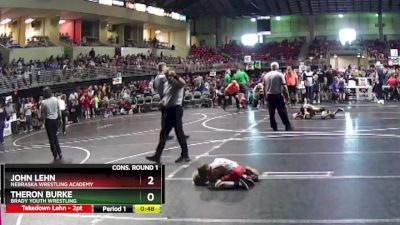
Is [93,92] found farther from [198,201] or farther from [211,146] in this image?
[198,201]

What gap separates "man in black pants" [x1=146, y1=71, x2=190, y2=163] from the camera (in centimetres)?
876

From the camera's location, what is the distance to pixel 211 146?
1073 cm

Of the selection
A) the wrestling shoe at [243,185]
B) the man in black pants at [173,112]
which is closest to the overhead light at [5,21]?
the man in black pants at [173,112]

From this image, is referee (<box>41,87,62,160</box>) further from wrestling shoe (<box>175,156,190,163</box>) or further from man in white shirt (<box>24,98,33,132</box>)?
man in white shirt (<box>24,98,33,132</box>)

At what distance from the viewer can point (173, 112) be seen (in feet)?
29.0

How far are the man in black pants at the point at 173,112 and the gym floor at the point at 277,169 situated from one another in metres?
0.26

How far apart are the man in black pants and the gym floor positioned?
0.26 m

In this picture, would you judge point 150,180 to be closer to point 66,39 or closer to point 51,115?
point 51,115

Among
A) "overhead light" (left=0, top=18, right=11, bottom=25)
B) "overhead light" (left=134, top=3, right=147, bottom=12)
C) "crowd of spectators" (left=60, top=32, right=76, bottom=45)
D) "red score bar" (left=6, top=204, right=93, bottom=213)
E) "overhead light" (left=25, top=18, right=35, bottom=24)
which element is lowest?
"red score bar" (left=6, top=204, right=93, bottom=213)

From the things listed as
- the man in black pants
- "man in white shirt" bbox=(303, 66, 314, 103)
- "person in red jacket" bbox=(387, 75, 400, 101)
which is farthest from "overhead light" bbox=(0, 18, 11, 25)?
the man in black pants

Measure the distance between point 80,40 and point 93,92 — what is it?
57.0 ft

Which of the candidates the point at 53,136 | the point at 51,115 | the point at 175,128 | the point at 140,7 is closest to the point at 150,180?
the point at 175,128
